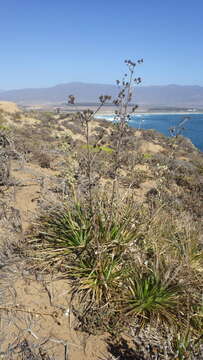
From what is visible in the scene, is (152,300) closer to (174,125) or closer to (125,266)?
(125,266)

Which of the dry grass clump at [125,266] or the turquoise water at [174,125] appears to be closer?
the dry grass clump at [125,266]

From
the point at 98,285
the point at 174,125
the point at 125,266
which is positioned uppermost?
the point at 174,125

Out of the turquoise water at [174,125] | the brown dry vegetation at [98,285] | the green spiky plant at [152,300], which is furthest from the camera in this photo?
the turquoise water at [174,125]

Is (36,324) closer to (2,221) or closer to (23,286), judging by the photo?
(23,286)

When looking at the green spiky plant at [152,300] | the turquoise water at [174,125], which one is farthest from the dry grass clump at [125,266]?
the turquoise water at [174,125]

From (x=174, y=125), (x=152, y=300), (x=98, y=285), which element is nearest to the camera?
(x=152, y=300)

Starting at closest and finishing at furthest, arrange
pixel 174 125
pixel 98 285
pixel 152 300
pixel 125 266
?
pixel 152 300 < pixel 98 285 < pixel 125 266 < pixel 174 125

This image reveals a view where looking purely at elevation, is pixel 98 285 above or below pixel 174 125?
below

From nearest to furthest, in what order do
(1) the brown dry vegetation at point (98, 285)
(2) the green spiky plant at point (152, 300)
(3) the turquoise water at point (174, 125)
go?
1. (1) the brown dry vegetation at point (98, 285)
2. (2) the green spiky plant at point (152, 300)
3. (3) the turquoise water at point (174, 125)

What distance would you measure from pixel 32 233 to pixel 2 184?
7.63 feet

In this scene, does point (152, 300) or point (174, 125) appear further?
point (174, 125)

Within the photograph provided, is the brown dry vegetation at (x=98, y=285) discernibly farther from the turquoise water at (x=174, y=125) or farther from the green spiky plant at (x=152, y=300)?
the turquoise water at (x=174, y=125)

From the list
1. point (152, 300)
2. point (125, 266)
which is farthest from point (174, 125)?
point (152, 300)

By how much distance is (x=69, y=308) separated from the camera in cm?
281
